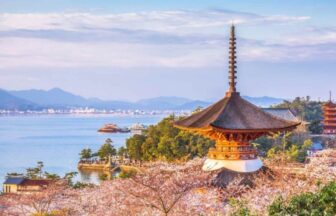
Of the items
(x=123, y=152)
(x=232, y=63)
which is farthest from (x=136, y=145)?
(x=232, y=63)

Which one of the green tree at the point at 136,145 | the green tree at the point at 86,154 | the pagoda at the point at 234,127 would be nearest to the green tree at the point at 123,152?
the green tree at the point at 86,154

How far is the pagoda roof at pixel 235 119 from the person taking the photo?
40.7 feet

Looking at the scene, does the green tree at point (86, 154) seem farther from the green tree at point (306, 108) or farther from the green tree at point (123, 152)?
the green tree at point (306, 108)

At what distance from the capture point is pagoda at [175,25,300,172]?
12.5m

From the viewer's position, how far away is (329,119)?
49500 millimetres

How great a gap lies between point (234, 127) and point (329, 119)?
38.9 meters

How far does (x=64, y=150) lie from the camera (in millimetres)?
74438

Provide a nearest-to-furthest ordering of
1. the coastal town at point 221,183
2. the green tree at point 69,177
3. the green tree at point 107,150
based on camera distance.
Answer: the coastal town at point 221,183
the green tree at point 69,177
the green tree at point 107,150

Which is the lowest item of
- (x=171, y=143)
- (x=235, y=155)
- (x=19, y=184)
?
(x=19, y=184)

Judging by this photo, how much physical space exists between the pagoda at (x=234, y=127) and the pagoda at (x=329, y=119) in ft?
121

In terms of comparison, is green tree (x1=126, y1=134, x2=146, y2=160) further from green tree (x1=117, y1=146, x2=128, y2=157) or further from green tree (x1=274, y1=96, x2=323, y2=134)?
green tree (x1=274, y1=96, x2=323, y2=134)

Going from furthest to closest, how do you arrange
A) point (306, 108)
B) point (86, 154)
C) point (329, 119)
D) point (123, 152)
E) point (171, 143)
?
point (306, 108)
point (86, 154)
point (329, 119)
point (123, 152)
point (171, 143)

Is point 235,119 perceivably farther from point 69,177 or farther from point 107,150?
point 107,150

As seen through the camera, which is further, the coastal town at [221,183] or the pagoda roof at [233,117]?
the pagoda roof at [233,117]
